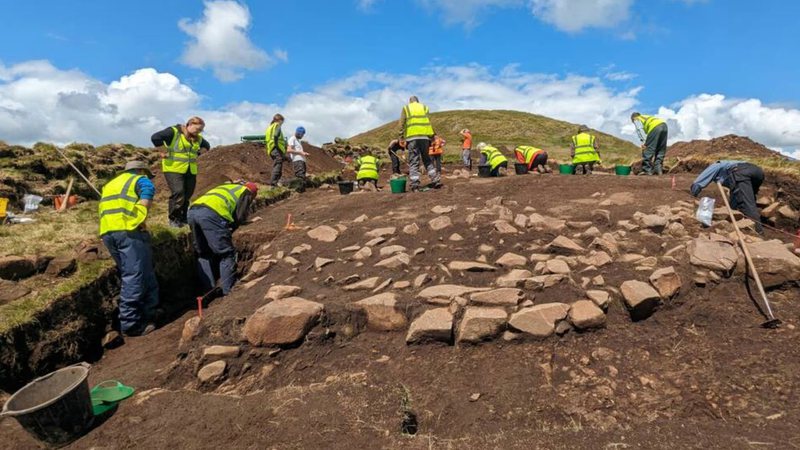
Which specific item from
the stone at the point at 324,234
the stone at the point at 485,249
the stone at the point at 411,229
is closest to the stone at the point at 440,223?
the stone at the point at 411,229

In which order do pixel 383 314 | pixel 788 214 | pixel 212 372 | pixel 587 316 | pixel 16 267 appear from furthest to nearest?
pixel 788 214 → pixel 16 267 → pixel 383 314 → pixel 212 372 → pixel 587 316

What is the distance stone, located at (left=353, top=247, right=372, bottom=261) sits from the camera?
17.6ft

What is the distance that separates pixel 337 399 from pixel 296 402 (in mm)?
297

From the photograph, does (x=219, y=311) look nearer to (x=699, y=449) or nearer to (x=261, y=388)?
(x=261, y=388)

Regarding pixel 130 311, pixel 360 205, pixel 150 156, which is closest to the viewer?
pixel 130 311

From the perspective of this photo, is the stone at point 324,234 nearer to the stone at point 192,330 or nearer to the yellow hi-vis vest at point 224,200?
the yellow hi-vis vest at point 224,200

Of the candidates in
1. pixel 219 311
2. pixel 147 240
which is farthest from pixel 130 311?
pixel 219 311

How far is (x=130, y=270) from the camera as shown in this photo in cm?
517

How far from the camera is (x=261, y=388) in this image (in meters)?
3.60

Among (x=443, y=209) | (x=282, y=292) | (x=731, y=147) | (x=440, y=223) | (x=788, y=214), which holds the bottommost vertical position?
(x=282, y=292)

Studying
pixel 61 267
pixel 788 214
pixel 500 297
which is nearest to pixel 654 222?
pixel 500 297

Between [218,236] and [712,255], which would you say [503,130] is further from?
[712,255]

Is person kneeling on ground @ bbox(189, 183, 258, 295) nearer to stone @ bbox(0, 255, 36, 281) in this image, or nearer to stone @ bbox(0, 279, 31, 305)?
stone @ bbox(0, 255, 36, 281)

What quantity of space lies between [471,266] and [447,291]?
0.57m
